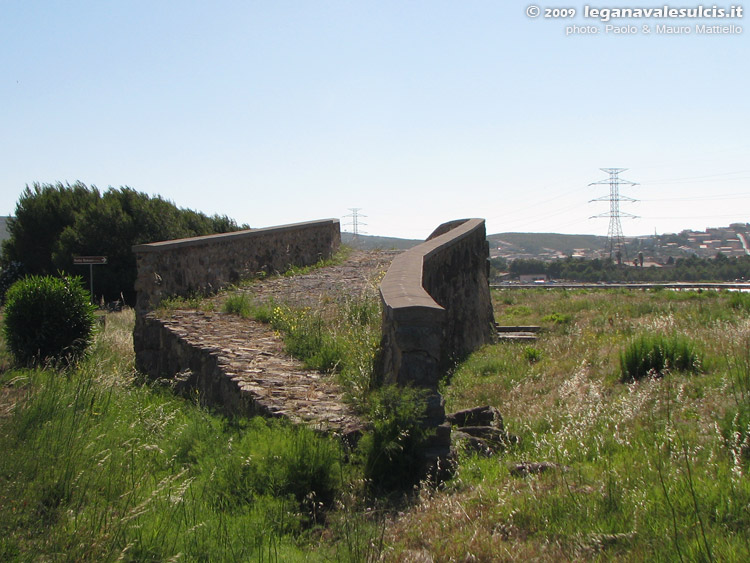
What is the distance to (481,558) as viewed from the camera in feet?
9.95

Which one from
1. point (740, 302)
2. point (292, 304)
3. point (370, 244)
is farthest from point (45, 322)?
point (370, 244)

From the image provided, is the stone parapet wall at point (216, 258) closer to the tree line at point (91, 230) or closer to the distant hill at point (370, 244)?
the distant hill at point (370, 244)

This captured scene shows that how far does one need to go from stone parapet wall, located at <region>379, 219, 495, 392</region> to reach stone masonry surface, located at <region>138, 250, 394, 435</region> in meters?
0.55

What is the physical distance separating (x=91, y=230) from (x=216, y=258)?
46.2 feet

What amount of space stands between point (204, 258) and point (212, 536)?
8.47 metres

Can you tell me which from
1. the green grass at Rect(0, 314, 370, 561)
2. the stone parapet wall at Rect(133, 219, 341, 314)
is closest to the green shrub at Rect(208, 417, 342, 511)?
the green grass at Rect(0, 314, 370, 561)

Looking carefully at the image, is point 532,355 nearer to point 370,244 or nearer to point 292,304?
point 292,304

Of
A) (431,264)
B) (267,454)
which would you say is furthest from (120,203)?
(267,454)

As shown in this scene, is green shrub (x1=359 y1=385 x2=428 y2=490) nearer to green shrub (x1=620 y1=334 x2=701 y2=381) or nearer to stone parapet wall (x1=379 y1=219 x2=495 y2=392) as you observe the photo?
stone parapet wall (x1=379 y1=219 x2=495 y2=392)

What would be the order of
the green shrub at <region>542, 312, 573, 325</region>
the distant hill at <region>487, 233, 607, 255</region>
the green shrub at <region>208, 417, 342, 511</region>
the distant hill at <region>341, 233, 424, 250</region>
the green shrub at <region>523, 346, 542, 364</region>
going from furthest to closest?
the distant hill at <region>487, 233, 607, 255</region> → the distant hill at <region>341, 233, 424, 250</region> → the green shrub at <region>542, 312, 573, 325</region> → the green shrub at <region>523, 346, 542, 364</region> → the green shrub at <region>208, 417, 342, 511</region>

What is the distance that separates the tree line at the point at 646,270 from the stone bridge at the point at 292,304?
19.6 m

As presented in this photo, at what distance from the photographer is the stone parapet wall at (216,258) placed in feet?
32.8

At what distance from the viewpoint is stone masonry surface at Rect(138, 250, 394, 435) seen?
5.20m

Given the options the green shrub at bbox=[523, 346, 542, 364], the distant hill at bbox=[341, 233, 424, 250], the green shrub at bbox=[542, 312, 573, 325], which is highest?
the distant hill at bbox=[341, 233, 424, 250]
